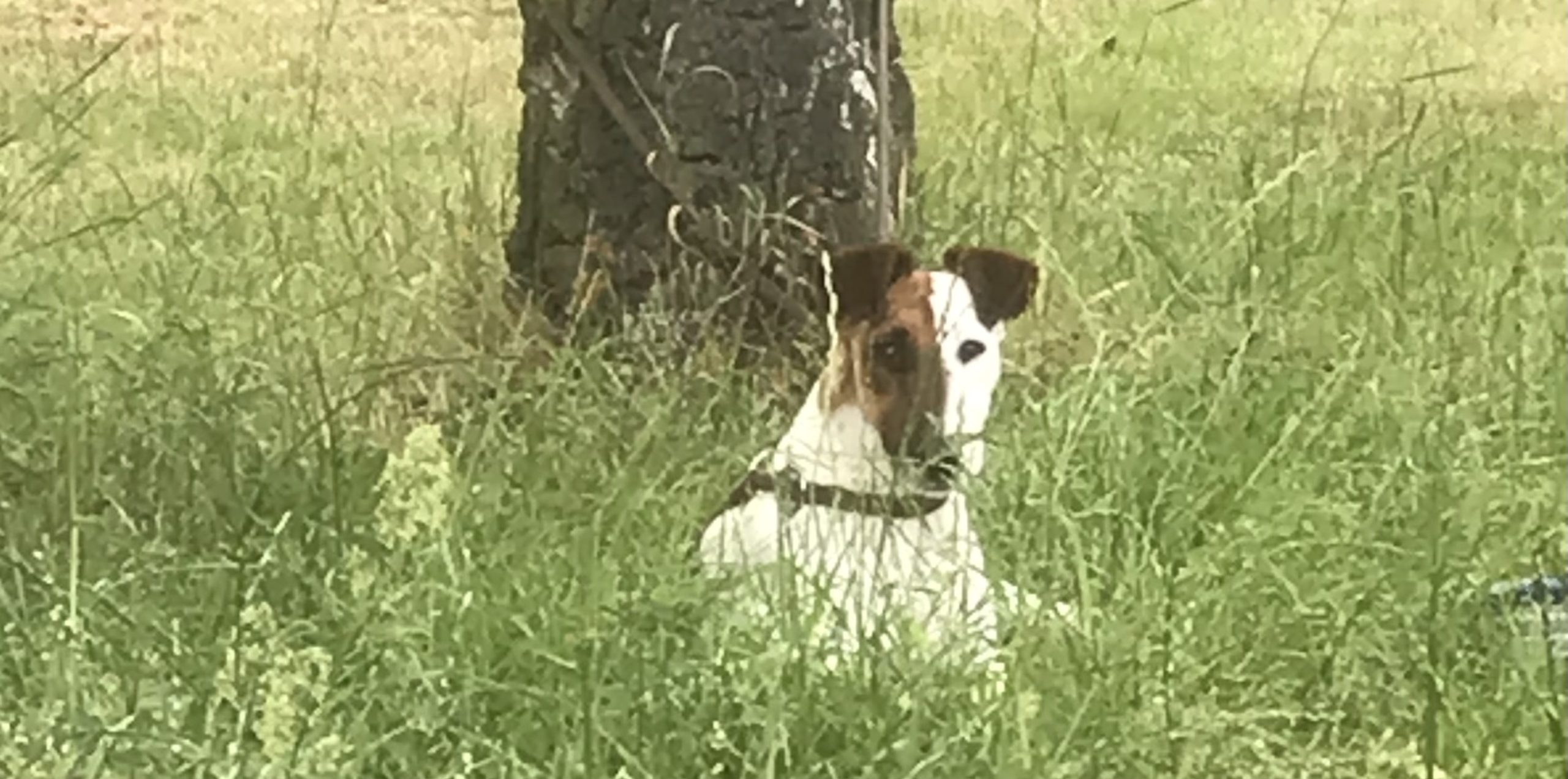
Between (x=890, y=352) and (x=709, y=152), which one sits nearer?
(x=890, y=352)

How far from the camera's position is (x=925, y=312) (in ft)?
7.12

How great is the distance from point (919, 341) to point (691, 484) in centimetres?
45

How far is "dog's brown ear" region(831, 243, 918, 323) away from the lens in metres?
2.17

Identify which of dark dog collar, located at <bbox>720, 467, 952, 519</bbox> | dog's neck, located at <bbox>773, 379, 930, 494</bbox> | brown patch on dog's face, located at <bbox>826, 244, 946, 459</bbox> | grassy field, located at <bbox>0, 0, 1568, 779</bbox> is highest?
brown patch on dog's face, located at <bbox>826, 244, 946, 459</bbox>

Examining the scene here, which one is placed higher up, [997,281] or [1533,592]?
[997,281]

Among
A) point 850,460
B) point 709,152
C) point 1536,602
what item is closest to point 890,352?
point 850,460

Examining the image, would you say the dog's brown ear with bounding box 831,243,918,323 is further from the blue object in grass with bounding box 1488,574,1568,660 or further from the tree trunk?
the tree trunk

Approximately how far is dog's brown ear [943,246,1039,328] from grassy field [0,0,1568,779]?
0.64ft

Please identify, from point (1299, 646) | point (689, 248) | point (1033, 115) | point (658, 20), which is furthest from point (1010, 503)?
point (1033, 115)

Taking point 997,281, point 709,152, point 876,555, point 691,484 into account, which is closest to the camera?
point 876,555

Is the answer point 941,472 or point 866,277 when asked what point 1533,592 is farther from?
point 866,277

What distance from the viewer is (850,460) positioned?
2.18m

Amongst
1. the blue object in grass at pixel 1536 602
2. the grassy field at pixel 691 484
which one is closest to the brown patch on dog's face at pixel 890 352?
the grassy field at pixel 691 484

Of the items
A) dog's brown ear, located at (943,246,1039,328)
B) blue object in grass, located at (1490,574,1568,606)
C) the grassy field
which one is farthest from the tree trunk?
blue object in grass, located at (1490,574,1568,606)
